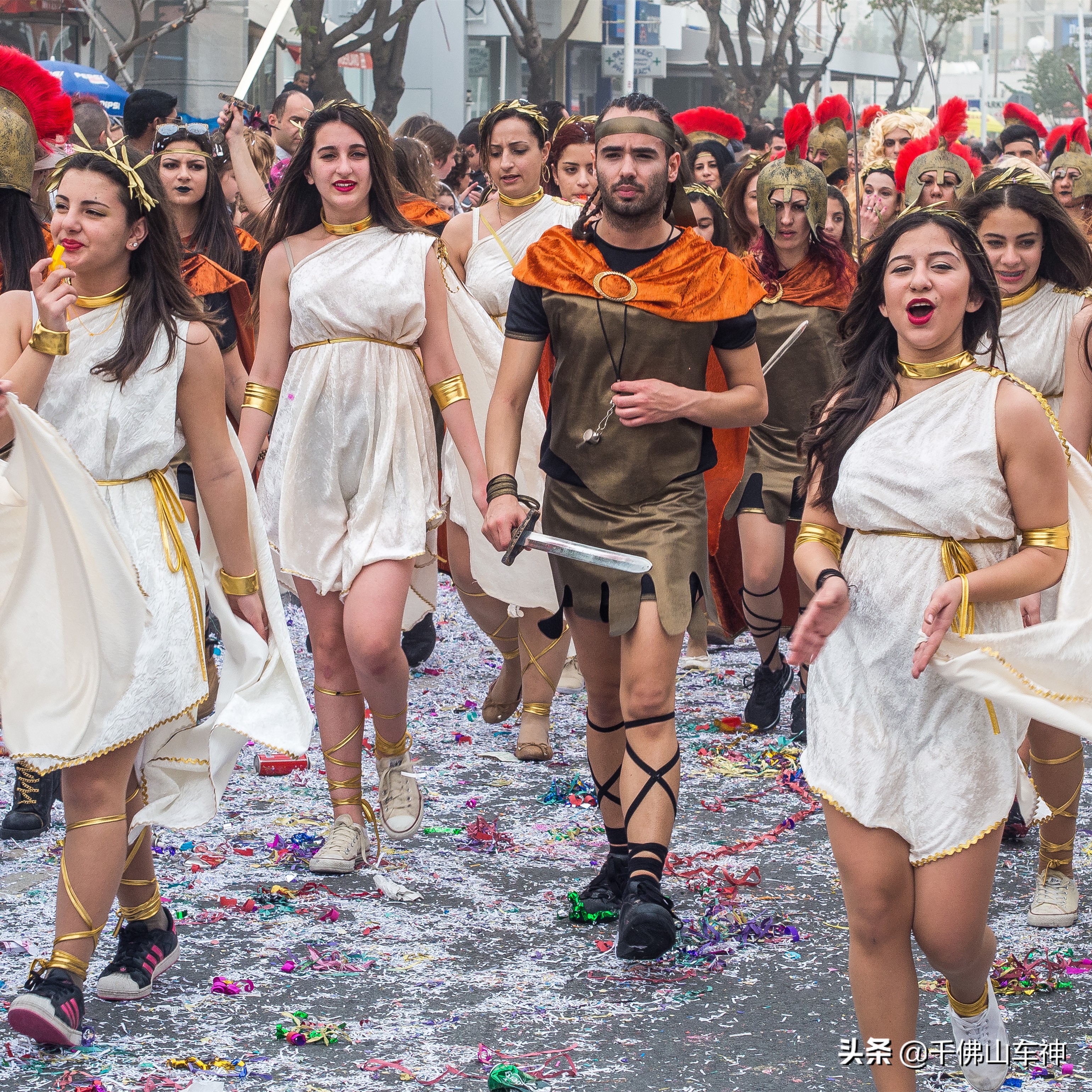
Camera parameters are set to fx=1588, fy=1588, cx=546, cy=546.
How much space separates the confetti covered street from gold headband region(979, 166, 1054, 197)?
7.00 ft

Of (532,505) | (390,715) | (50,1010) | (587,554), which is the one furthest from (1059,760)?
(50,1010)

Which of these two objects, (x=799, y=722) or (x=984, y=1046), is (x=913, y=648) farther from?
(x=799, y=722)

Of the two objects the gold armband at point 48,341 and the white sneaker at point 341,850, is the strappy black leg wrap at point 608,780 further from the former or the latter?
the gold armband at point 48,341

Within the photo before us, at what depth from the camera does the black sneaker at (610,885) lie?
4.70 metres

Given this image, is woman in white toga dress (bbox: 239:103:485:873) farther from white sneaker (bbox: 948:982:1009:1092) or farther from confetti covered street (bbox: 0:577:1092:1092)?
white sneaker (bbox: 948:982:1009:1092)

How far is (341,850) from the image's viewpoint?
16.5ft

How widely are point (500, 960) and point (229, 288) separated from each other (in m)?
3.11

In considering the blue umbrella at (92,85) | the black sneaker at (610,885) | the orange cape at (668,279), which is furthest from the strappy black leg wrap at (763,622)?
the blue umbrella at (92,85)

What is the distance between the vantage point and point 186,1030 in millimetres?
3891

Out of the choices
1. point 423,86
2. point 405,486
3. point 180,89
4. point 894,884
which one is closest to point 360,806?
point 405,486

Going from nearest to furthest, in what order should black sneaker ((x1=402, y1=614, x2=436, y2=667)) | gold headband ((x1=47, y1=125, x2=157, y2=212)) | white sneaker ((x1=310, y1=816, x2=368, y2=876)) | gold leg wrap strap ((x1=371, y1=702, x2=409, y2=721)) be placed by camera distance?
1. gold headband ((x1=47, y1=125, x2=157, y2=212))
2. white sneaker ((x1=310, y1=816, x2=368, y2=876))
3. gold leg wrap strap ((x1=371, y1=702, x2=409, y2=721))
4. black sneaker ((x1=402, y1=614, x2=436, y2=667))

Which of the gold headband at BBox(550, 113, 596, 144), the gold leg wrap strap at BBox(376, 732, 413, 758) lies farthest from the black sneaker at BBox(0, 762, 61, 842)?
the gold headband at BBox(550, 113, 596, 144)

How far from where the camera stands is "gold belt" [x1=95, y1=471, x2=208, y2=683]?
13.1 feet

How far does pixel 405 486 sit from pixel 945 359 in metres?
2.21
